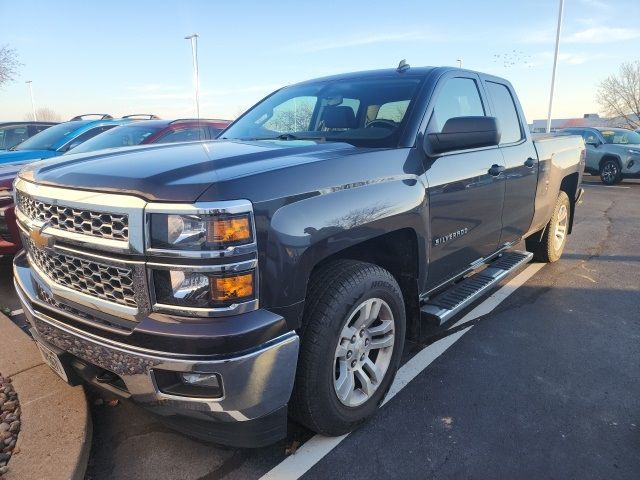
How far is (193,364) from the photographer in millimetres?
1815

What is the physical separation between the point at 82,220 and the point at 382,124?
1840mm

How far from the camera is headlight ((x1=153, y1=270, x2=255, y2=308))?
1.81 meters

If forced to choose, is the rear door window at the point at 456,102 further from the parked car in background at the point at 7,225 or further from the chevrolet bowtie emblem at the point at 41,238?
the parked car in background at the point at 7,225

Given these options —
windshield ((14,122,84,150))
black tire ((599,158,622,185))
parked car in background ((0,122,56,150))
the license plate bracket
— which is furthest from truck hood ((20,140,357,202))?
black tire ((599,158,622,185))

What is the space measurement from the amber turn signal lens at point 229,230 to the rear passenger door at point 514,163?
2.59 m

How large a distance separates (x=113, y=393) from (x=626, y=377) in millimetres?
3112

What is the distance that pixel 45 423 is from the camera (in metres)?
2.54

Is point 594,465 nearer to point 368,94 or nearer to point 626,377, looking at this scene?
point 626,377

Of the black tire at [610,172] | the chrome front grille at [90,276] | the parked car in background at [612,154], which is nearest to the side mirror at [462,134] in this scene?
the chrome front grille at [90,276]

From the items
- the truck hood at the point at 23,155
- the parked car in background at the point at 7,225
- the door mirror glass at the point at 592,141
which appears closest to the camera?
the parked car in background at the point at 7,225

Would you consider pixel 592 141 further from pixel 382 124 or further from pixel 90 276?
pixel 90 276

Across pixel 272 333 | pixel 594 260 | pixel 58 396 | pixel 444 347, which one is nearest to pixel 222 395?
pixel 272 333

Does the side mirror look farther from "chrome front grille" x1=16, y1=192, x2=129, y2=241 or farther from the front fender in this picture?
"chrome front grille" x1=16, y1=192, x2=129, y2=241

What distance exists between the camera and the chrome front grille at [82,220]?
1.88 m
